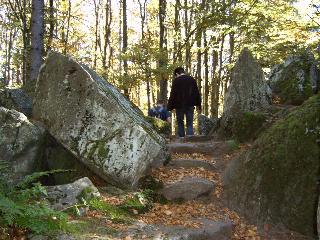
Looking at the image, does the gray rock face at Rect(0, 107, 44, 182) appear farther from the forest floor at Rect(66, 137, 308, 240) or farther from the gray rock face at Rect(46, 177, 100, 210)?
the forest floor at Rect(66, 137, 308, 240)

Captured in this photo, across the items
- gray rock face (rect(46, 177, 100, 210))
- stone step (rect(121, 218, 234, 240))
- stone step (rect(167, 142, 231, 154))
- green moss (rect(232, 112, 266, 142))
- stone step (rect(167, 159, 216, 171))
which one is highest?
green moss (rect(232, 112, 266, 142))

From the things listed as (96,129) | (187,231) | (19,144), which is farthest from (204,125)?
(187,231)

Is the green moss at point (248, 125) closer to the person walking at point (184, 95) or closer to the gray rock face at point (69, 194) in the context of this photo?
the person walking at point (184, 95)

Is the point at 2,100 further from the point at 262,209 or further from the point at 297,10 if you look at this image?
the point at 297,10

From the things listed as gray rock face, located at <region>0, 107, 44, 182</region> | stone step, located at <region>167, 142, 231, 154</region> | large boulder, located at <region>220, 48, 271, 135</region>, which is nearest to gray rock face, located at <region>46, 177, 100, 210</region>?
gray rock face, located at <region>0, 107, 44, 182</region>

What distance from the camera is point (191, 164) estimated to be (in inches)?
320

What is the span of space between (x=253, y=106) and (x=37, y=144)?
19.7ft

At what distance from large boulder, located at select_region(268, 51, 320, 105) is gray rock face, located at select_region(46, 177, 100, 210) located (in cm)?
710

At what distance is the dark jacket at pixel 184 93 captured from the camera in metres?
10.5

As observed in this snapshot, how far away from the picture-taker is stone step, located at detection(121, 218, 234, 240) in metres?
4.95

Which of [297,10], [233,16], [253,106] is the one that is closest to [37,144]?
[253,106]

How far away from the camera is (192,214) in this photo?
6094mm

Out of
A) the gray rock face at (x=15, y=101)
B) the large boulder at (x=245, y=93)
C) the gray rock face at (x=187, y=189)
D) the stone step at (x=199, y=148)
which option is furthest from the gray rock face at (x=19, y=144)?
the large boulder at (x=245, y=93)

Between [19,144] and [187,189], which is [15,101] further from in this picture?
[187,189]
